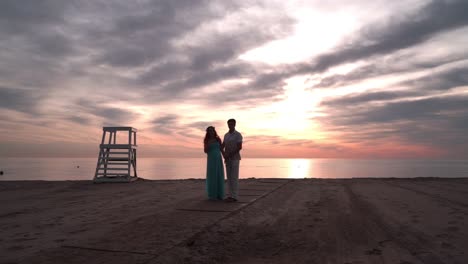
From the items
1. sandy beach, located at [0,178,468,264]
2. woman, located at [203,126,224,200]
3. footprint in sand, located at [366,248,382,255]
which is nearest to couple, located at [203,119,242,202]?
woman, located at [203,126,224,200]

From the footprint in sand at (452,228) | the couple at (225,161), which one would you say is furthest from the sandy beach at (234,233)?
the couple at (225,161)

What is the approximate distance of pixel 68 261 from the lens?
3.36 meters

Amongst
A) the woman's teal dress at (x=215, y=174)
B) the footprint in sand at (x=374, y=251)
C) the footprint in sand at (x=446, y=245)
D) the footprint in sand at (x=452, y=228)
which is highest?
the woman's teal dress at (x=215, y=174)

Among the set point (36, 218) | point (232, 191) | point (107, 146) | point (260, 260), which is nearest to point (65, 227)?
point (36, 218)

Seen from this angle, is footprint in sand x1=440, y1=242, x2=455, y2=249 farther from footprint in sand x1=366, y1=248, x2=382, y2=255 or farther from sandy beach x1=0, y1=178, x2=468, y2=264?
footprint in sand x1=366, y1=248, x2=382, y2=255

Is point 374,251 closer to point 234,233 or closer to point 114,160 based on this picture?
Result: point 234,233

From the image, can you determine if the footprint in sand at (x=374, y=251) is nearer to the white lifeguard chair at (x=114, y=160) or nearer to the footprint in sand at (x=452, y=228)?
the footprint in sand at (x=452, y=228)

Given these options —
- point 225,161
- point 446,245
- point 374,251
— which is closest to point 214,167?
point 225,161

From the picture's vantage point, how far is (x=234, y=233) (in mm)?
4676

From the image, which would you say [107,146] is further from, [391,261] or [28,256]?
[391,261]

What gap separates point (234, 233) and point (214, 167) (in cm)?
404

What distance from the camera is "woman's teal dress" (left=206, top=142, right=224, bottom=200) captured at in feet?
27.9

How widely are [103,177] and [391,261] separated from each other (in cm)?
1355

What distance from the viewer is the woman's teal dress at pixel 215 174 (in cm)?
850
